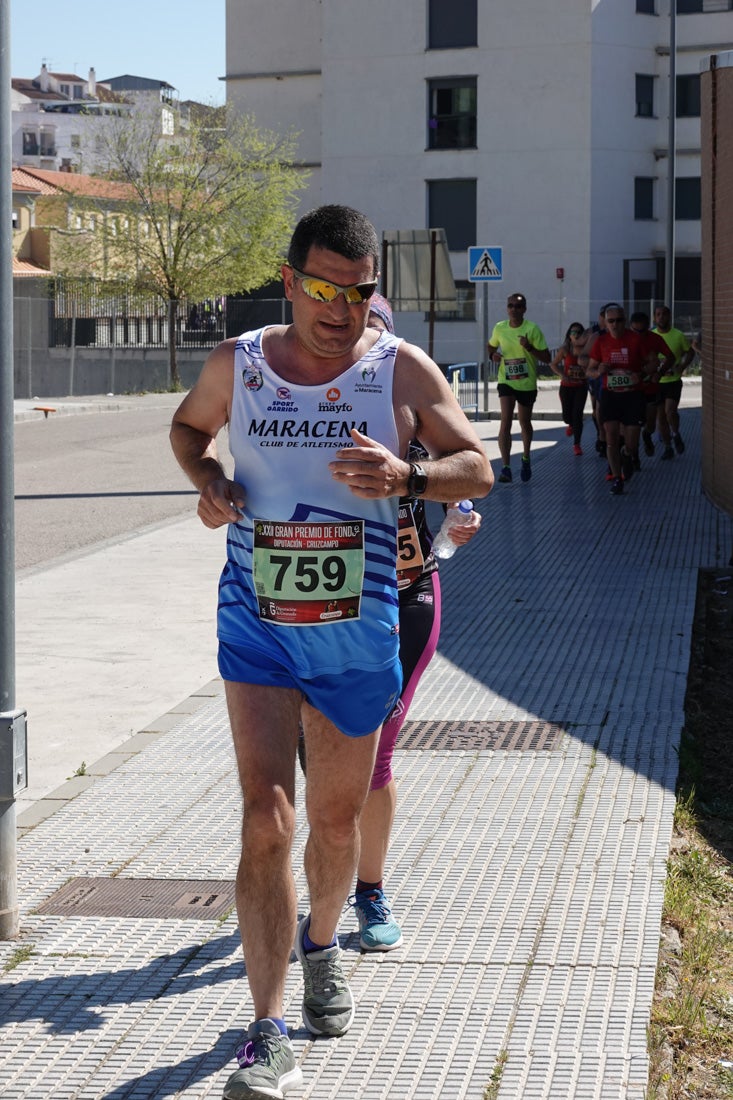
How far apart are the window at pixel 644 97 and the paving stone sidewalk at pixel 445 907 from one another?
156 feet

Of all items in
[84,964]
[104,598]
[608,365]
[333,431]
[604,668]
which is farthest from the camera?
[608,365]

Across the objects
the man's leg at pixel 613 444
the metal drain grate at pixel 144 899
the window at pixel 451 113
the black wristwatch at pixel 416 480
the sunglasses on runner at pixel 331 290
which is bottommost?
the metal drain grate at pixel 144 899

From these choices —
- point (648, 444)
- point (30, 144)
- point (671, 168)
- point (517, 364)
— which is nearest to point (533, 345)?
point (517, 364)

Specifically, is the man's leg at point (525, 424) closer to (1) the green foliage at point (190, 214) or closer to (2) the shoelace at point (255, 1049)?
(2) the shoelace at point (255, 1049)

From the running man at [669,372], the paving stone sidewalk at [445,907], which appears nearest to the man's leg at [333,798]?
the paving stone sidewalk at [445,907]

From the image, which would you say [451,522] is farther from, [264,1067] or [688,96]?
[688,96]

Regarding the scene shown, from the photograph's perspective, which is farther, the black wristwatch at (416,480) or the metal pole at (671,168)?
the metal pole at (671,168)

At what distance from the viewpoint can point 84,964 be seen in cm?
446

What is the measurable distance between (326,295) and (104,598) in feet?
22.9

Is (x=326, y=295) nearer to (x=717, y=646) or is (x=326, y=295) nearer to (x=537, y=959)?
(x=537, y=959)

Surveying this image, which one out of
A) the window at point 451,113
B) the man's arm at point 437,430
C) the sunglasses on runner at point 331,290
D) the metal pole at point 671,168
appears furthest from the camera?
the window at point 451,113

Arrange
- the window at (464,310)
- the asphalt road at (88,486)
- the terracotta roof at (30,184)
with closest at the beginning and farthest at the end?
1. the asphalt road at (88,486)
2. the window at (464,310)
3. the terracotta roof at (30,184)

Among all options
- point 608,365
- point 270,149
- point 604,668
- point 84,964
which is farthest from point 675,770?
point 270,149

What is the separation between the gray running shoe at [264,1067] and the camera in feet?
11.6
